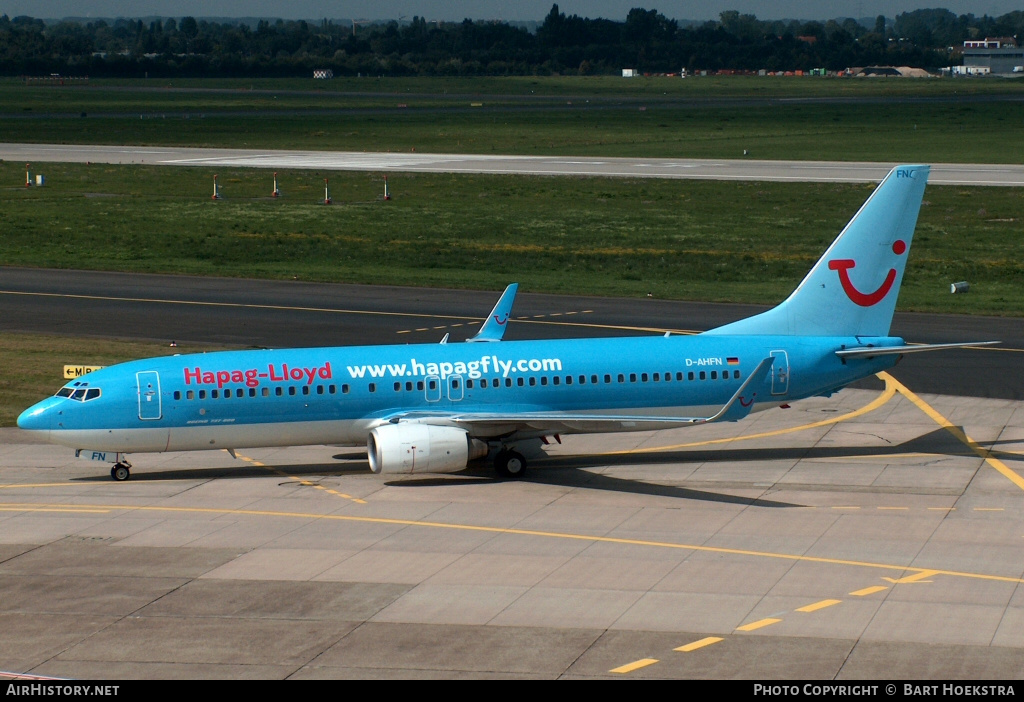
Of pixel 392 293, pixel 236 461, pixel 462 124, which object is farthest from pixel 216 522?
pixel 462 124

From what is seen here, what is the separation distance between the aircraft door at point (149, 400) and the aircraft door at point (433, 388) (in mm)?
8197

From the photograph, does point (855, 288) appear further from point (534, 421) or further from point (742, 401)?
point (534, 421)

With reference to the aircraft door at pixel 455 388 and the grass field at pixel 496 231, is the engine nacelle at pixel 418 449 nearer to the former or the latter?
the aircraft door at pixel 455 388

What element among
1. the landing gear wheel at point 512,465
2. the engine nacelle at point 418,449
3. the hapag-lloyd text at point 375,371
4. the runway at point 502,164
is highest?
the runway at point 502,164

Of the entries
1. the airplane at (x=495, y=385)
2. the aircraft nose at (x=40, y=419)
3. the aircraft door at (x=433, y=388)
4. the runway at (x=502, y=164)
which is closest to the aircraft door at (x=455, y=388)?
the airplane at (x=495, y=385)

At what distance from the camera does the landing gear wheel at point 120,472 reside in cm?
4278

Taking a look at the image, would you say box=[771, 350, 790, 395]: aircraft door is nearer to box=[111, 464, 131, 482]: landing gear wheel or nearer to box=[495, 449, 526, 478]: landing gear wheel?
box=[495, 449, 526, 478]: landing gear wheel

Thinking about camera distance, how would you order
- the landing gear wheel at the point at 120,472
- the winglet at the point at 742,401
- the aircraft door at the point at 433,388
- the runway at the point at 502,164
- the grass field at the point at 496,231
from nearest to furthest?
the winglet at the point at 742,401 < the aircraft door at the point at 433,388 < the landing gear wheel at the point at 120,472 < the grass field at the point at 496,231 < the runway at the point at 502,164

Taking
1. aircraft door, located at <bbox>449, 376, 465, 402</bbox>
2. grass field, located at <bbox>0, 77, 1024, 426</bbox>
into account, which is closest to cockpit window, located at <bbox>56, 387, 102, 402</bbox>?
aircraft door, located at <bbox>449, 376, 465, 402</bbox>

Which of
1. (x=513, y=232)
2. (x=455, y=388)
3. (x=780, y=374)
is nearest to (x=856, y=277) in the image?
(x=780, y=374)

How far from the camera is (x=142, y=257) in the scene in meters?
89.3

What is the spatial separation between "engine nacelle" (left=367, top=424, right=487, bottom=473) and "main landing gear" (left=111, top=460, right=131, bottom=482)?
26.7 ft

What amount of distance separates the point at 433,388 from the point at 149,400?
873cm

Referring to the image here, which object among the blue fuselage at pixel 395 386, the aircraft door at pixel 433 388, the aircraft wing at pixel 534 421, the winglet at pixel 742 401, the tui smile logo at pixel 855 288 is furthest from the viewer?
the tui smile logo at pixel 855 288
